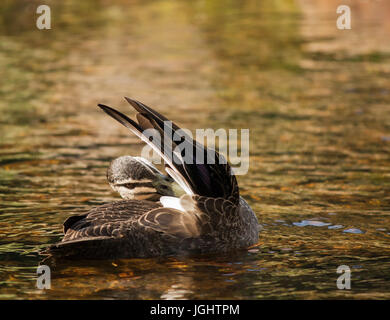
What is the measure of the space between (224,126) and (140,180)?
614cm

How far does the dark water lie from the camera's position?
23.9 ft

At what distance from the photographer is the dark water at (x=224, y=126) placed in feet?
23.9

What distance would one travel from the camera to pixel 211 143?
42.3ft

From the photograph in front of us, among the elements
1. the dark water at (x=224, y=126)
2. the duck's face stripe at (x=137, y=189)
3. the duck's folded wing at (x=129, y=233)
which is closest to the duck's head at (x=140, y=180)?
the duck's face stripe at (x=137, y=189)

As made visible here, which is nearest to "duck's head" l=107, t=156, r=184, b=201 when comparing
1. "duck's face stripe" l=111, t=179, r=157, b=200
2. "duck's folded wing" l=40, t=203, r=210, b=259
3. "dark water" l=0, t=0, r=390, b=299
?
"duck's face stripe" l=111, t=179, r=157, b=200

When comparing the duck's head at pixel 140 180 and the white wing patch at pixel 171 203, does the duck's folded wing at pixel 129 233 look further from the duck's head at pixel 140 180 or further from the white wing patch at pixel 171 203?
the duck's head at pixel 140 180

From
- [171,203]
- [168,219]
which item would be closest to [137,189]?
[171,203]

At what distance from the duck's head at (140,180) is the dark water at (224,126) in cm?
73

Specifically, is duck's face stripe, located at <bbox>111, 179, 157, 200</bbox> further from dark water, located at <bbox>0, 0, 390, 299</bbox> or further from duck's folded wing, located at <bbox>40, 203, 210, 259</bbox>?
dark water, located at <bbox>0, 0, 390, 299</bbox>

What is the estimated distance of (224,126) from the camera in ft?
45.6

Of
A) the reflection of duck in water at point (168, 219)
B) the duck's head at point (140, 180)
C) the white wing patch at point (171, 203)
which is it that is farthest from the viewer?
the duck's head at point (140, 180)

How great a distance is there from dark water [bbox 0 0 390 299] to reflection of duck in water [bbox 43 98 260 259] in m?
0.16
